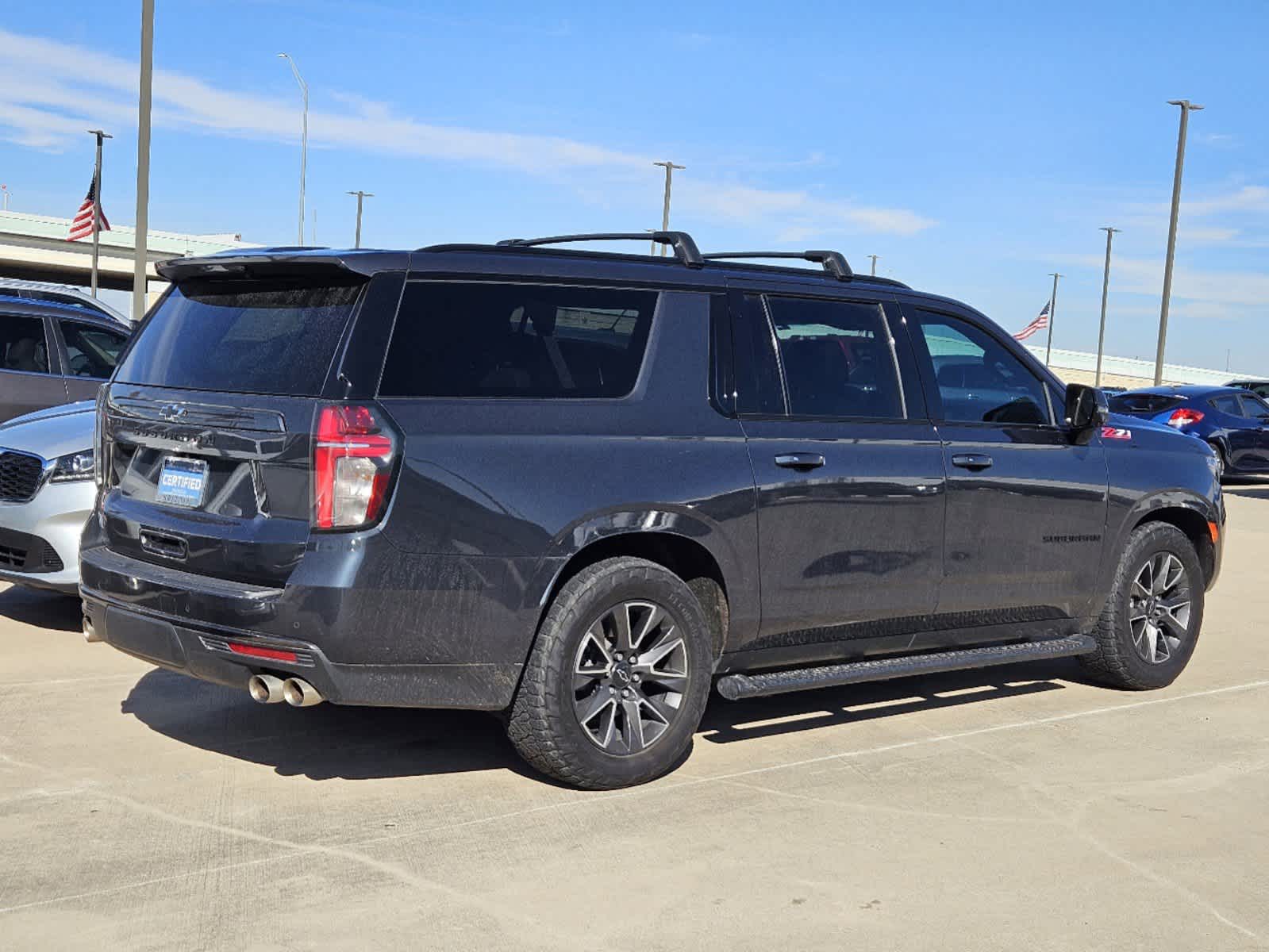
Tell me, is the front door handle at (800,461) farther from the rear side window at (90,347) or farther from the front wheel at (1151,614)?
the rear side window at (90,347)

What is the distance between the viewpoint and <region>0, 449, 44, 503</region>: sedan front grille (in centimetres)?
782

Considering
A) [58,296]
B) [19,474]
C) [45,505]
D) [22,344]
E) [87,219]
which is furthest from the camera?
[87,219]

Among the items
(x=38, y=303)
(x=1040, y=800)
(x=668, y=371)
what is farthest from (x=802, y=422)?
(x=38, y=303)

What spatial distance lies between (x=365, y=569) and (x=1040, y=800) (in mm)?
2574

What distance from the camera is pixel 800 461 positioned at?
5.80 meters

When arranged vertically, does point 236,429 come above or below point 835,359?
below

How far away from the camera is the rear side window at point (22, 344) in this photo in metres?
10.9

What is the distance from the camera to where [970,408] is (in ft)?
21.8

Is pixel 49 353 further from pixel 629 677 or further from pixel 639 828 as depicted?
pixel 639 828

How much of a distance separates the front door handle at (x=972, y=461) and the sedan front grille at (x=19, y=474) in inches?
183

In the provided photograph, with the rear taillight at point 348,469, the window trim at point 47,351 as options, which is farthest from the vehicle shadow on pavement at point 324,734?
the window trim at point 47,351

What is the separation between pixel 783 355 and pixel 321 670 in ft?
7.42

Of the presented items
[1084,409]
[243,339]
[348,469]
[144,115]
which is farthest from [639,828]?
[144,115]

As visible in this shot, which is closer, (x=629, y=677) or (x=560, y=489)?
(x=560, y=489)
